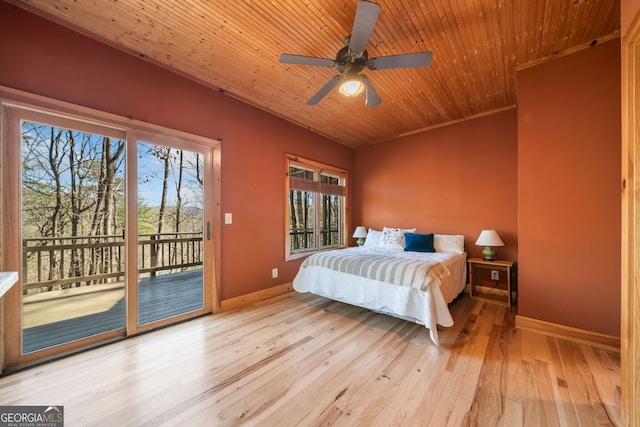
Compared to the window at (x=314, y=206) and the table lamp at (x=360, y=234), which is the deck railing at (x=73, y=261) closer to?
the window at (x=314, y=206)

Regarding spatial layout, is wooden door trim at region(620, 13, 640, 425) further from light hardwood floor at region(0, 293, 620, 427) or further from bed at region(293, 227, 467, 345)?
bed at region(293, 227, 467, 345)

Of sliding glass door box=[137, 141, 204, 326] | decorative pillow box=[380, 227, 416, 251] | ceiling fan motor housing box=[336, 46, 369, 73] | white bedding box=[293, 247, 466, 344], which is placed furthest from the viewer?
decorative pillow box=[380, 227, 416, 251]

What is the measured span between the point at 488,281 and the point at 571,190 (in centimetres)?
177

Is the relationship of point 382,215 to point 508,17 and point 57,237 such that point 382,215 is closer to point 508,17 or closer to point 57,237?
point 508,17

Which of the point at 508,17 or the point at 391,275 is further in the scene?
the point at 391,275

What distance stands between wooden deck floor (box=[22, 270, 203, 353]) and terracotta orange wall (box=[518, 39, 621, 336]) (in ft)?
12.3

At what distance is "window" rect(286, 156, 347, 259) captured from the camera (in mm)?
3979

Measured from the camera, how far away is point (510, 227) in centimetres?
342

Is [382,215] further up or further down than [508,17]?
further down

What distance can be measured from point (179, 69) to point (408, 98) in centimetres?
273

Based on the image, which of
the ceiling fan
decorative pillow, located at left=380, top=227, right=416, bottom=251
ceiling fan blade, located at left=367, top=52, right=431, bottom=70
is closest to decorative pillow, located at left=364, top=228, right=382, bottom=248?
decorative pillow, located at left=380, top=227, right=416, bottom=251

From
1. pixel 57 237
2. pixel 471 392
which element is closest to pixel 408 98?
pixel 471 392

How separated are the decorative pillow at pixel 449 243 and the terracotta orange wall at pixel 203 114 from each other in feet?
7.50

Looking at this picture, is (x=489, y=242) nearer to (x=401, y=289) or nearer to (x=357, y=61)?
(x=401, y=289)
